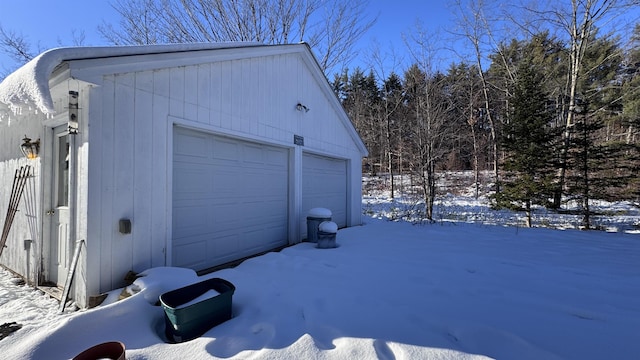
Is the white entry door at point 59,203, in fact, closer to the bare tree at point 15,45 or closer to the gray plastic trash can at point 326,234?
the gray plastic trash can at point 326,234

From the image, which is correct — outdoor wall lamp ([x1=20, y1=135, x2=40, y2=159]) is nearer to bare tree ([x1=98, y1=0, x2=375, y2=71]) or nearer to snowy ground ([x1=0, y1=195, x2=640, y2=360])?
snowy ground ([x1=0, y1=195, x2=640, y2=360])

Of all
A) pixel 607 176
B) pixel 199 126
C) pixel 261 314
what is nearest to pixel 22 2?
pixel 199 126

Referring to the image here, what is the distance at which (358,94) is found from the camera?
2206 cm

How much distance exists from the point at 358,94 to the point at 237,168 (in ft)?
62.3

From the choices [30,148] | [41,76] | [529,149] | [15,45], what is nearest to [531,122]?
[529,149]

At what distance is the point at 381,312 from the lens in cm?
262

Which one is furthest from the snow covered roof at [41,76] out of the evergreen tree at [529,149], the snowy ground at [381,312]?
the evergreen tree at [529,149]

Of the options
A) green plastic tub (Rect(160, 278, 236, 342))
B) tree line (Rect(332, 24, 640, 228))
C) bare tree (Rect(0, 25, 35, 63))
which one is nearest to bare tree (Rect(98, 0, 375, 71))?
bare tree (Rect(0, 25, 35, 63))

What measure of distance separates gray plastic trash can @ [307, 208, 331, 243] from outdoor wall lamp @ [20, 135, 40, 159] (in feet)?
13.9

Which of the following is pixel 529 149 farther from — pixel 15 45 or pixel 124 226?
pixel 15 45

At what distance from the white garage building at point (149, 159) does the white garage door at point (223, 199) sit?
0.02 metres

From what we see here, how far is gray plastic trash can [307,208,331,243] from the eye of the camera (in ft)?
18.7

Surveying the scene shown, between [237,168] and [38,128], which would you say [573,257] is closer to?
[237,168]

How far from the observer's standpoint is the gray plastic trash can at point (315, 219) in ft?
18.7
